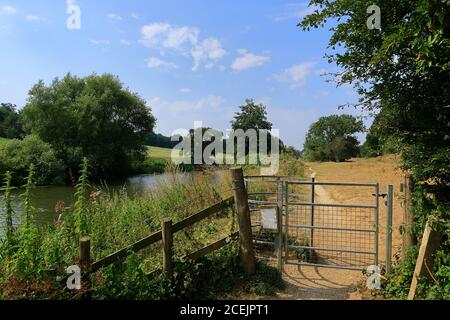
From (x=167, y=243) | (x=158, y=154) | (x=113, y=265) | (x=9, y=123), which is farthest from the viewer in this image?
(x=9, y=123)

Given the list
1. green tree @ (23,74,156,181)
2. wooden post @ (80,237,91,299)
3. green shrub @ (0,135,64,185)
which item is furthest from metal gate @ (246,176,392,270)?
green tree @ (23,74,156,181)

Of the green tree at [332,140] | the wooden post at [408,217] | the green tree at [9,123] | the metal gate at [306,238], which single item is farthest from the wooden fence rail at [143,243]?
the green tree at [9,123]

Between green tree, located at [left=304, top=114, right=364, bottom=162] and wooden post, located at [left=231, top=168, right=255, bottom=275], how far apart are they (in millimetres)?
49601

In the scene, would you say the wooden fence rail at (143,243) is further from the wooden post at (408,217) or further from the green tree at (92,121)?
the green tree at (92,121)

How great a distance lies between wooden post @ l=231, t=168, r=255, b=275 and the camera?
486 cm

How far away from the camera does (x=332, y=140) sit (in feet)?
223

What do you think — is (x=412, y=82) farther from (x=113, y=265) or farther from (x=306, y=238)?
(x=113, y=265)

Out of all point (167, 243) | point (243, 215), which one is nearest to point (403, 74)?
point (243, 215)

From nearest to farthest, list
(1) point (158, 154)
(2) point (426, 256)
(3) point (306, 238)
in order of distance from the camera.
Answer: (2) point (426, 256), (3) point (306, 238), (1) point (158, 154)

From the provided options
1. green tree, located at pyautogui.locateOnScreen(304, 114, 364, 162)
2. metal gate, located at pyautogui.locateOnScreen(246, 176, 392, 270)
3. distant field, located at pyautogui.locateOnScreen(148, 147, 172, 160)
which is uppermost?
green tree, located at pyautogui.locateOnScreen(304, 114, 364, 162)

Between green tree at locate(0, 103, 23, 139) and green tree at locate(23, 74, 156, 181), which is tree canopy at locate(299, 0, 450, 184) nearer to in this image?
green tree at locate(23, 74, 156, 181)

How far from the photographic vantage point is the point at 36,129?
3212 centimetres

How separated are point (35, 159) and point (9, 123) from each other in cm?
6019

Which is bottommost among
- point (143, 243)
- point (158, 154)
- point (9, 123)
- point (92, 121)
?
point (143, 243)
